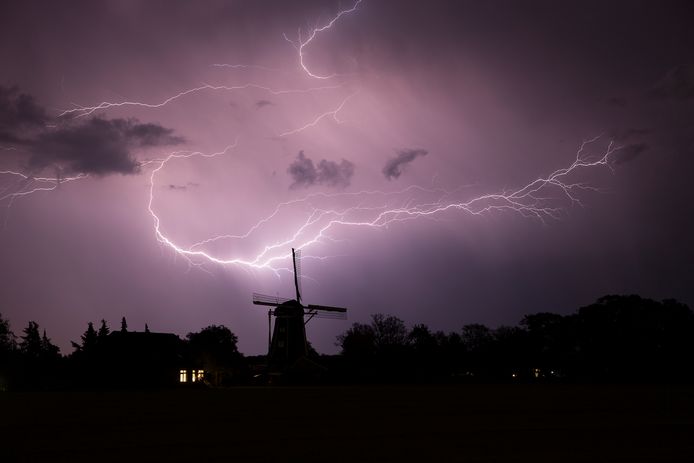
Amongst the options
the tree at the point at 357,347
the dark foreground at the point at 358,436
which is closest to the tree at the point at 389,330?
the tree at the point at 357,347

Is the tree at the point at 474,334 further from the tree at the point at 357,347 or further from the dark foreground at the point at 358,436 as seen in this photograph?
the dark foreground at the point at 358,436

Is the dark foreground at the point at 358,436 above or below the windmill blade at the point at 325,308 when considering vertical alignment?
below

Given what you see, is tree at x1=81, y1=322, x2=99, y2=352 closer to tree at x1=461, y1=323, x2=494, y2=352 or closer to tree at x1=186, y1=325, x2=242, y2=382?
tree at x1=186, y1=325, x2=242, y2=382

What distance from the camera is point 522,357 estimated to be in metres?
44.1

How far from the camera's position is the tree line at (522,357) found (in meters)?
36.6

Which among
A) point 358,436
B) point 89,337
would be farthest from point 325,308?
point 358,436

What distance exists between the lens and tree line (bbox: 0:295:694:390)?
120ft

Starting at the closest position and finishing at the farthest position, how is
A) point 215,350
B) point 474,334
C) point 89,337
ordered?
point 89,337
point 215,350
point 474,334

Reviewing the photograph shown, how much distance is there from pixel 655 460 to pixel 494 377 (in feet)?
118

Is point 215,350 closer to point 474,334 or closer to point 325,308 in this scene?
point 325,308

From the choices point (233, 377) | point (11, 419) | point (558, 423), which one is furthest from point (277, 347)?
point (558, 423)

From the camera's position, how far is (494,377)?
41000 mm

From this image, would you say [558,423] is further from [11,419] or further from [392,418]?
[11,419]

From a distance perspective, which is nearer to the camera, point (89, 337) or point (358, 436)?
point (358, 436)
